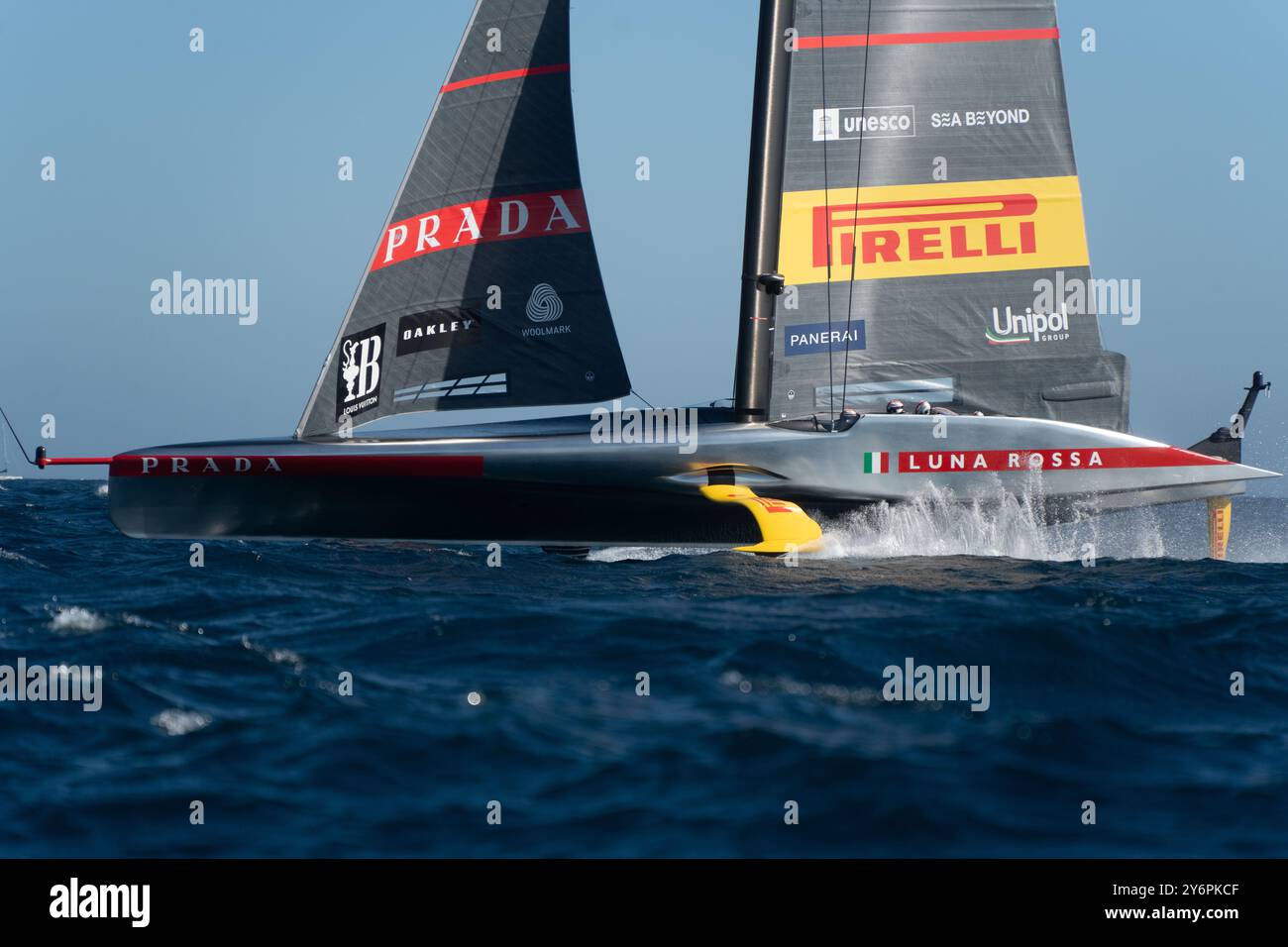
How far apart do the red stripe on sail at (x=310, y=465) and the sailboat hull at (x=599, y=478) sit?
0.04ft

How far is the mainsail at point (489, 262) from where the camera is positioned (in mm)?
11672

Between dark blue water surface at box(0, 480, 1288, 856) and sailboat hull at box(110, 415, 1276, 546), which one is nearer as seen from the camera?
dark blue water surface at box(0, 480, 1288, 856)

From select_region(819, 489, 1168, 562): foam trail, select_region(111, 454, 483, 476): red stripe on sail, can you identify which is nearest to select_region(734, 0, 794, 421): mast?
select_region(819, 489, 1168, 562): foam trail

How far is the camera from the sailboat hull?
10695 mm

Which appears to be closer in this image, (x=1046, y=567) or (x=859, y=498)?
(x=1046, y=567)

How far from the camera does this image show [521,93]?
466 inches

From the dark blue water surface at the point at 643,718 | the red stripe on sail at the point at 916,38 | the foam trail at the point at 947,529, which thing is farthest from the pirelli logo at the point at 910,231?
the dark blue water surface at the point at 643,718

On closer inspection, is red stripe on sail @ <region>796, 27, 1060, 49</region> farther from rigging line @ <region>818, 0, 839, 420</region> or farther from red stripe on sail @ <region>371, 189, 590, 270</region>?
red stripe on sail @ <region>371, 189, 590, 270</region>

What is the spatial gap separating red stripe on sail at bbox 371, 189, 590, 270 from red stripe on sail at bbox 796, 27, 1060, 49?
303 cm

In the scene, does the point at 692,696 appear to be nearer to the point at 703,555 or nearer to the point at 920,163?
the point at 703,555

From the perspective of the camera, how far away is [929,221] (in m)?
11.9
